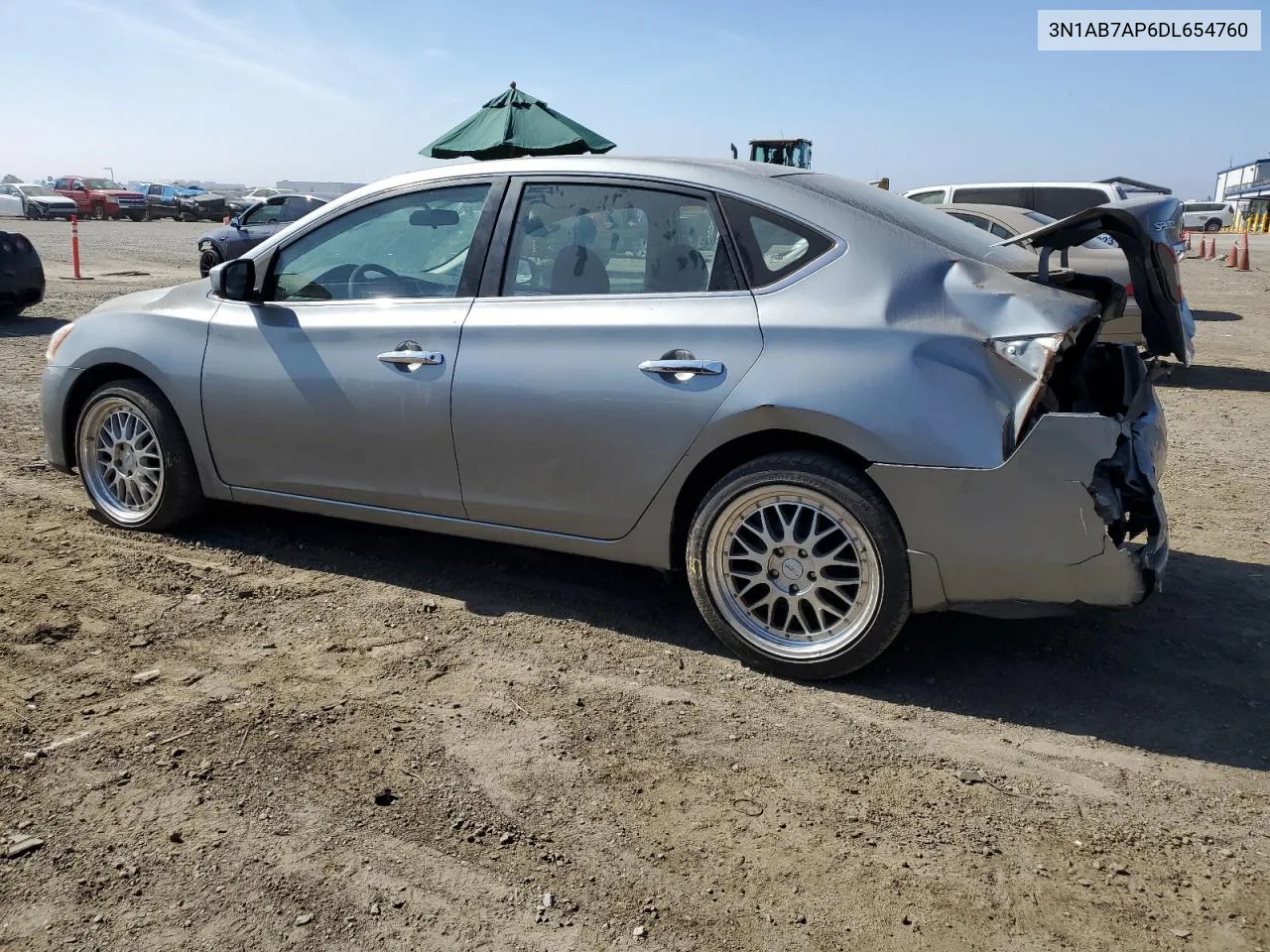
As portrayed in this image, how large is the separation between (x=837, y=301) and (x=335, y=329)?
2.04m

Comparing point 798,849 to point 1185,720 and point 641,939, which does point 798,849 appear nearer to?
point 641,939

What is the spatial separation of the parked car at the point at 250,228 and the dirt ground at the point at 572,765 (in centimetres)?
1688

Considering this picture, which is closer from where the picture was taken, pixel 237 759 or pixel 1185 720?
pixel 237 759

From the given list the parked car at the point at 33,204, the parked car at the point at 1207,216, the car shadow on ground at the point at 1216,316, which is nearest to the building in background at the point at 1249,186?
the parked car at the point at 1207,216

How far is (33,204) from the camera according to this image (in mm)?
44344

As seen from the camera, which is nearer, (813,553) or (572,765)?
(572,765)

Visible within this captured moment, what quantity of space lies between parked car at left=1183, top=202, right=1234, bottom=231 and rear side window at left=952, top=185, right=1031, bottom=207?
4515 centimetres

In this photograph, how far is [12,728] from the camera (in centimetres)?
328

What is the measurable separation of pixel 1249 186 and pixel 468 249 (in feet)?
228

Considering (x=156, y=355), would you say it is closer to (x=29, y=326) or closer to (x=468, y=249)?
(x=468, y=249)

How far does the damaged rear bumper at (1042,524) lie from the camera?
10.7ft

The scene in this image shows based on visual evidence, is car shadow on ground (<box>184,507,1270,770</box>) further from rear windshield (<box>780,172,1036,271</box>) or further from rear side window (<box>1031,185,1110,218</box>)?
rear side window (<box>1031,185,1110,218</box>)

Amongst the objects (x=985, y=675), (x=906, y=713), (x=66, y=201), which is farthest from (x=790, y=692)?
(x=66, y=201)

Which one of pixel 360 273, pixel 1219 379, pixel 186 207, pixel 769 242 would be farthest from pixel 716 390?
pixel 186 207
